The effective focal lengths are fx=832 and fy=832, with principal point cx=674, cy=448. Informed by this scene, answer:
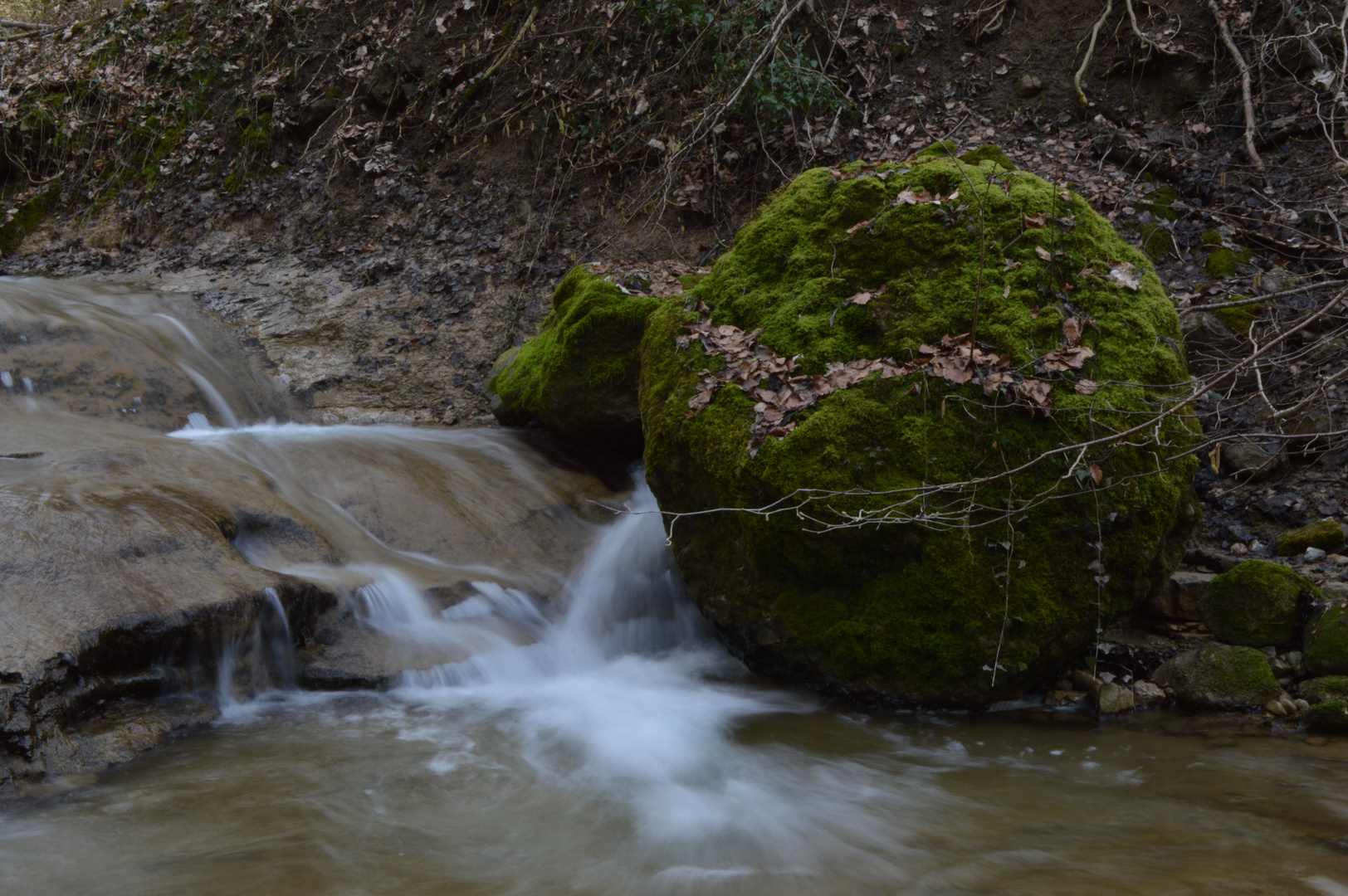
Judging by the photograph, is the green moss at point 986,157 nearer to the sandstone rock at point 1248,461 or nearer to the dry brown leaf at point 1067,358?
the dry brown leaf at point 1067,358

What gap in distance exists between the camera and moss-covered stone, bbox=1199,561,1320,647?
4.59m

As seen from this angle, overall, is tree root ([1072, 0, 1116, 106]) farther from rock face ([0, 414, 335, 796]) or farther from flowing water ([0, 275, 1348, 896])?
rock face ([0, 414, 335, 796])

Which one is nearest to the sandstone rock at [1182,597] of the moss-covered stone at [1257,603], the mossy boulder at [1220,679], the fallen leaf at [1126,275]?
the moss-covered stone at [1257,603]

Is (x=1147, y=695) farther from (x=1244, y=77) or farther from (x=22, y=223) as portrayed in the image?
(x=22, y=223)

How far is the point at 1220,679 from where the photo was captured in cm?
447

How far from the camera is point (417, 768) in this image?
3996 millimetres

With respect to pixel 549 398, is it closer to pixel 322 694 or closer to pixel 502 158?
pixel 322 694

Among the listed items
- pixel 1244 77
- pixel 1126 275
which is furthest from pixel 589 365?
pixel 1244 77

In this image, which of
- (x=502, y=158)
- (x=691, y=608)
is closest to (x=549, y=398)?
(x=691, y=608)

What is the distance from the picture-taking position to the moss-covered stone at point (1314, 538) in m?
5.23

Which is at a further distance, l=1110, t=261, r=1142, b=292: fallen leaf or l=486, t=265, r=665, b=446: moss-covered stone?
l=486, t=265, r=665, b=446: moss-covered stone

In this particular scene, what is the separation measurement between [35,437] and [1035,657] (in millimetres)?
6548

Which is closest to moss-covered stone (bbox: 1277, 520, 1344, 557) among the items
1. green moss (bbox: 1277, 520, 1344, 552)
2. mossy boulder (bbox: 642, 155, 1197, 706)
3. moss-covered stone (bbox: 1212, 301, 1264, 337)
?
green moss (bbox: 1277, 520, 1344, 552)

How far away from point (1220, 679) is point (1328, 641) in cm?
56
